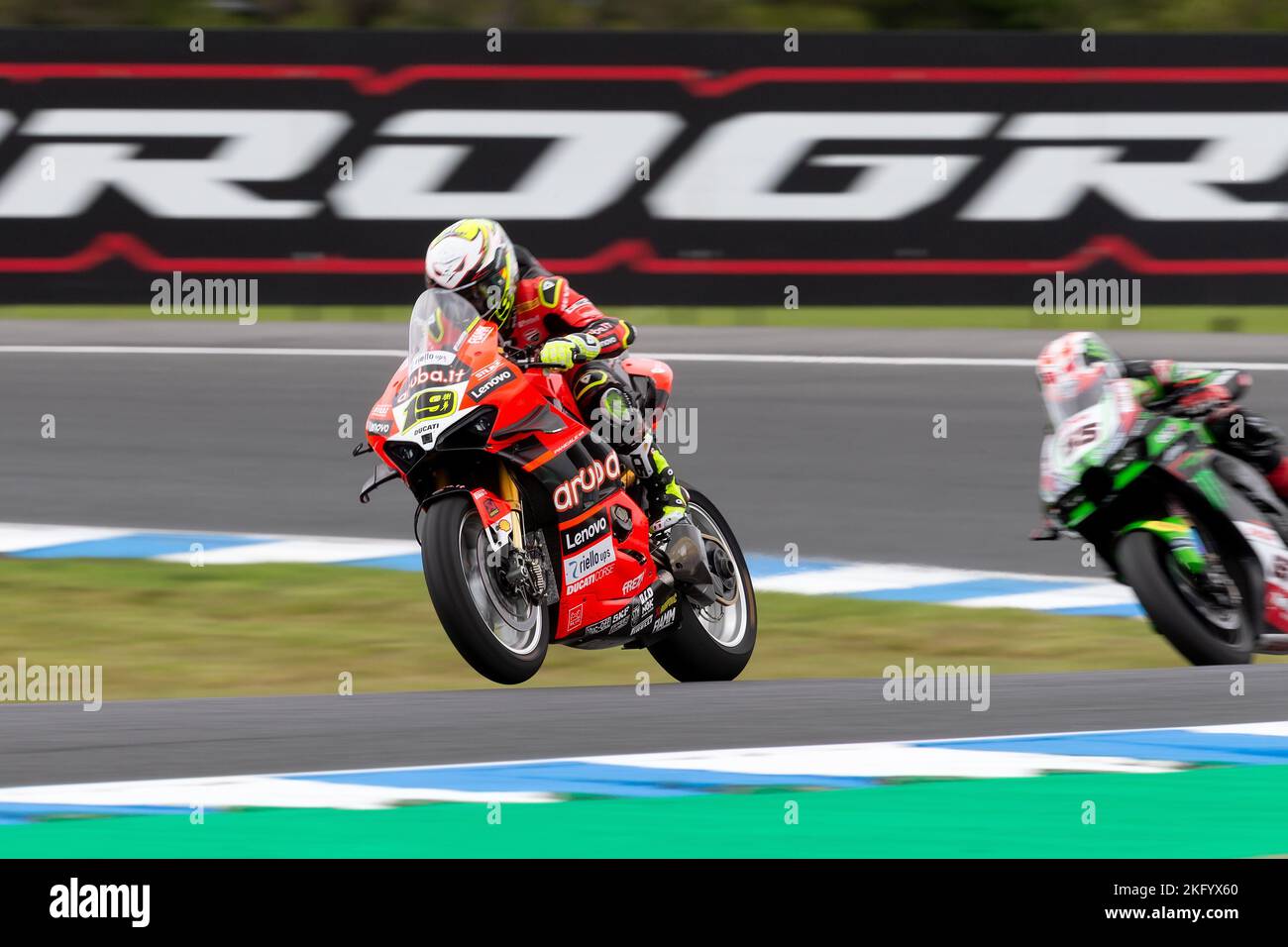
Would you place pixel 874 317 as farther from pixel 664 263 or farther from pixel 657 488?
pixel 657 488

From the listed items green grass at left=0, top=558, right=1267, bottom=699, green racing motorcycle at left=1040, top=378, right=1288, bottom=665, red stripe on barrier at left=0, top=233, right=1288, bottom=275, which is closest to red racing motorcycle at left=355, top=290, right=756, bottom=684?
green grass at left=0, top=558, right=1267, bottom=699

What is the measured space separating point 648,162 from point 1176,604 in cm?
762

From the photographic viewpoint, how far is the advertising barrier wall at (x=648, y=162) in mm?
13609

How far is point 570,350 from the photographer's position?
6645 mm

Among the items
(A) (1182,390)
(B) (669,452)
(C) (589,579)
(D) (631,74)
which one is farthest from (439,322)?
(D) (631,74)

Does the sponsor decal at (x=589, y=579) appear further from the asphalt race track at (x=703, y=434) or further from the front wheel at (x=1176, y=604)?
the asphalt race track at (x=703, y=434)

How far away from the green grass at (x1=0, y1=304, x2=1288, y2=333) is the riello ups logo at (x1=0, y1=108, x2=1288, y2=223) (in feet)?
2.06

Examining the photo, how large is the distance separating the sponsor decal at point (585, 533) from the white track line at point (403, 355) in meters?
6.40

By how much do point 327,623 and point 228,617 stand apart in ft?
1.29

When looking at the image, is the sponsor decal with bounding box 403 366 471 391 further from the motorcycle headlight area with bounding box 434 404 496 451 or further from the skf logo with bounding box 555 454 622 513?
the skf logo with bounding box 555 454 622 513

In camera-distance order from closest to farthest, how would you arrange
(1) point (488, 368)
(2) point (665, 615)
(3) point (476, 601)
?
(3) point (476, 601)
(1) point (488, 368)
(2) point (665, 615)

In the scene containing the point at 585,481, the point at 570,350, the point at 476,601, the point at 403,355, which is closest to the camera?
the point at 476,601

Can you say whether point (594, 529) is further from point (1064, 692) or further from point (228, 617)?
point (228, 617)

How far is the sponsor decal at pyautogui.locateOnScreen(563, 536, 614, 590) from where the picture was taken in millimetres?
6727
